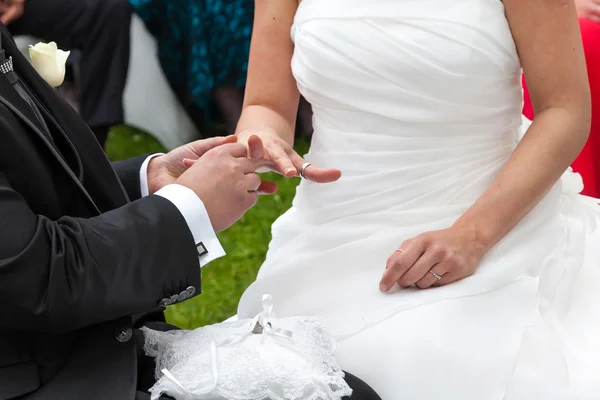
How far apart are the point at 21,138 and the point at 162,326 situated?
0.51 m

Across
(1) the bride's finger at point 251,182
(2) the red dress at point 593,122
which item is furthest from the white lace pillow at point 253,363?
(2) the red dress at point 593,122

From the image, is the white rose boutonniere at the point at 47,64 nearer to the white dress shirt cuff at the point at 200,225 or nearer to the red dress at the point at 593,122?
the white dress shirt cuff at the point at 200,225

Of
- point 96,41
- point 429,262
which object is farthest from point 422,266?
point 96,41

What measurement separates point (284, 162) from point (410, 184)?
0.89ft

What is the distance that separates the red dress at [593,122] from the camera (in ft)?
7.98

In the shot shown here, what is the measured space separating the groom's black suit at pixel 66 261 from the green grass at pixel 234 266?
5.28 ft

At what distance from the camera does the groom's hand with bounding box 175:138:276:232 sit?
4.44 feet

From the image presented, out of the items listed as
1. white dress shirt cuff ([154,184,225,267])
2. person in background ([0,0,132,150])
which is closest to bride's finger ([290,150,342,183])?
white dress shirt cuff ([154,184,225,267])

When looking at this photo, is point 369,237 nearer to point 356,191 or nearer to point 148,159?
point 356,191

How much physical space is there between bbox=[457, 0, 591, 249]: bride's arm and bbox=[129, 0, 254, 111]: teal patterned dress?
290 centimetres

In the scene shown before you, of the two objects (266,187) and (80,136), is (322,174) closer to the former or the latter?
(266,187)

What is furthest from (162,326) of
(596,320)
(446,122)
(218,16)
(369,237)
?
(218,16)

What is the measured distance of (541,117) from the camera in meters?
1.68

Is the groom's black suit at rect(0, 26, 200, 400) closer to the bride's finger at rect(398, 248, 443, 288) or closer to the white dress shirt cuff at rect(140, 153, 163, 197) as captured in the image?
the white dress shirt cuff at rect(140, 153, 163, 197)
